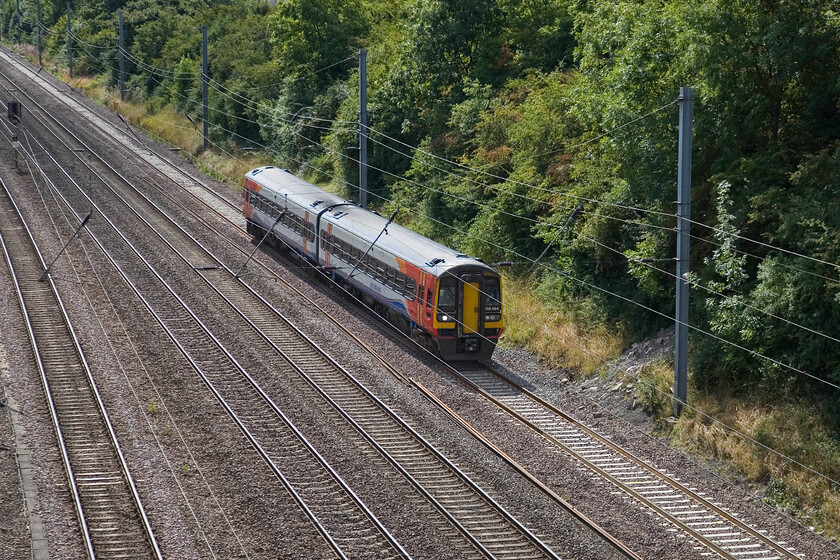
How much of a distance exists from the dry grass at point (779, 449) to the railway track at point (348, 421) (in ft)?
17.7

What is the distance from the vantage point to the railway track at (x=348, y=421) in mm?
17328

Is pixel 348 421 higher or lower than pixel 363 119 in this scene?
lower

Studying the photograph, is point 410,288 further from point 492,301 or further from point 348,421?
point 348,421

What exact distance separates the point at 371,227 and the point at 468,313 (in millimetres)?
5649

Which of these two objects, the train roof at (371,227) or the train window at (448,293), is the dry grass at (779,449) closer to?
the train window at (448,293)

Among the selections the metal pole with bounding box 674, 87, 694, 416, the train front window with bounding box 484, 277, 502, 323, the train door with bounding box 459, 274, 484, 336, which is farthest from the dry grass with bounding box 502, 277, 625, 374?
the metal pole with bounding box 674, 87, 694, 416

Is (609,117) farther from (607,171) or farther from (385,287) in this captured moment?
(385,287)

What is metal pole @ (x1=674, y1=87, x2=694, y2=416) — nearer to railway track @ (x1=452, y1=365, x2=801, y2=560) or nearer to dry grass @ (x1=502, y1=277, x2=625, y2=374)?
railway track @ (x1=452, y1=365, x2=801, y2=560)

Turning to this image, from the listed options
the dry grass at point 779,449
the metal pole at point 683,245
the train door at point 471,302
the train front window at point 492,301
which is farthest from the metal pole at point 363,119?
the dry grass at point 779,449

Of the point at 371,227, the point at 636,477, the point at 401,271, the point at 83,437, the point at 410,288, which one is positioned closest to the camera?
the point at 636,477

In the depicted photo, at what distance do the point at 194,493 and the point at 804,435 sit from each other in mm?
12111

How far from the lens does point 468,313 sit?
2658 cm

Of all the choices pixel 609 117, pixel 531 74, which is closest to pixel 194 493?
pixel 609 117

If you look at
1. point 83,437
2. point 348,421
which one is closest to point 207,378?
point 83,437
